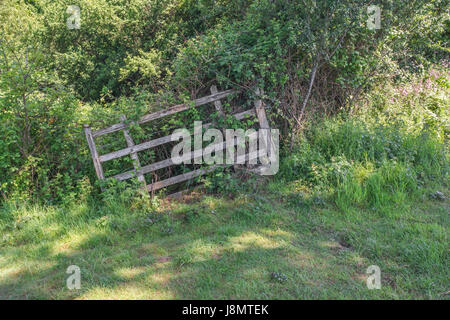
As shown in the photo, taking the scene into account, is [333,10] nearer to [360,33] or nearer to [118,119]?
[360,33]

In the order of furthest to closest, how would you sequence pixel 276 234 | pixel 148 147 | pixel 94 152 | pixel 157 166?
pixel 157 166, pixel 148 147, pixel 94 152, pixel 276 234

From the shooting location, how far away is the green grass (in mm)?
3770

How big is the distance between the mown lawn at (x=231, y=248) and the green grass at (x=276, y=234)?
0.05 feet

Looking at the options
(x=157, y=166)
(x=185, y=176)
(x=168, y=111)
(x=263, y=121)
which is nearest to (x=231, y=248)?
(x=185, y=176)

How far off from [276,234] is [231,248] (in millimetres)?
698

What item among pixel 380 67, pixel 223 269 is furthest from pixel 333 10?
pixel 223 269

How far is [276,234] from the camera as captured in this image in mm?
4719

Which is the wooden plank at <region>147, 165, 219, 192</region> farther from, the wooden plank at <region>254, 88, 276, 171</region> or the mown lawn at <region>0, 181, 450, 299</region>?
the wooden plank at <region>254, 88, 276, 171</region>

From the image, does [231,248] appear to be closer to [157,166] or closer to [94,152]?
[157,166]

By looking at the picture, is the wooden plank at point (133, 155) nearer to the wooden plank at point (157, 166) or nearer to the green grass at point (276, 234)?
the wooden plank at point (157, 166)

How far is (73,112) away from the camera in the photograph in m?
6.25

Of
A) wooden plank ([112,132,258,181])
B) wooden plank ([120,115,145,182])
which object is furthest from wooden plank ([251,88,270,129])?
wooden plank ([120,115,145,182])

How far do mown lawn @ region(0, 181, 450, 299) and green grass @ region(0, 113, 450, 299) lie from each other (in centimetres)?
2

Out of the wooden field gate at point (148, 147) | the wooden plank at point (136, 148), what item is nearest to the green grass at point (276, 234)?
the wooden field gate at point (148, 147)
